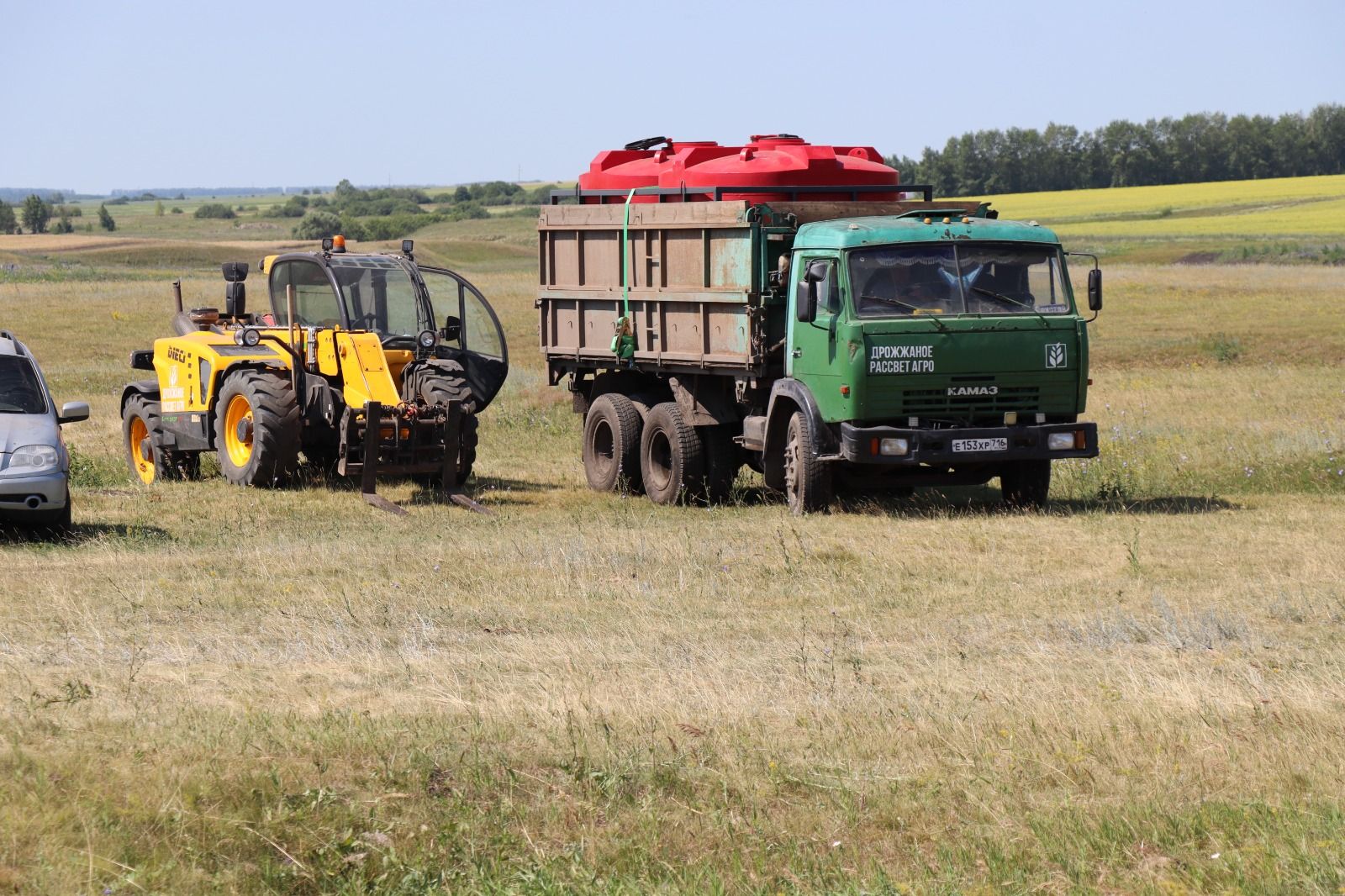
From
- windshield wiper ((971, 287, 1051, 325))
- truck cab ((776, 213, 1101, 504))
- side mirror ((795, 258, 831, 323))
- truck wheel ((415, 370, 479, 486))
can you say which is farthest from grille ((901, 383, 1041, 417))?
truck wheel ((415, 370, 479, 486))

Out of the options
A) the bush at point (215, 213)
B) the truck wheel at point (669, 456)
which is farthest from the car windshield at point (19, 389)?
the bush at point (215, 213)

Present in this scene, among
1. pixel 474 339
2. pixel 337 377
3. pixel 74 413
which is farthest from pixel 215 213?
pixel 74 413

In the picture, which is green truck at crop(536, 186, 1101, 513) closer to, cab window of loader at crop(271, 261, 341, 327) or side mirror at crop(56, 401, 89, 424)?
cab window of loader at crop(271, 261, 341, 327)

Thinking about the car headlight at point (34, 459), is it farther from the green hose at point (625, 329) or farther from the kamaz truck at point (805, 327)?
the green hose at point (625, 329)

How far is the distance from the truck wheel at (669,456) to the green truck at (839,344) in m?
0.02

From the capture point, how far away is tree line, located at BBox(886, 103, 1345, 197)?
11800cm

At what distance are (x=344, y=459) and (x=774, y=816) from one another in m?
10.1

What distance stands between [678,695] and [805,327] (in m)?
7.50

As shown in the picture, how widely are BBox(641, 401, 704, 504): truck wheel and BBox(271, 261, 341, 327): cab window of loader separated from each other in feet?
10.9

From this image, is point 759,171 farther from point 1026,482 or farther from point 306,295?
point 306,295

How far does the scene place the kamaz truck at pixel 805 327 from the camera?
14.5m

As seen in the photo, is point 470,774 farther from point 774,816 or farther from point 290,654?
point 290,654

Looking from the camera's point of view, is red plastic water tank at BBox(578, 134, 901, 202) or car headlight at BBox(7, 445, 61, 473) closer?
car headlight at BBox(7, 445, 61, 473)

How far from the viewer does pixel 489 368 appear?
687 inches
